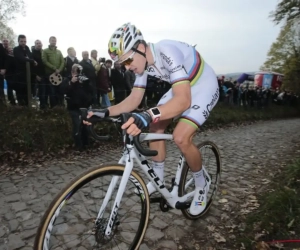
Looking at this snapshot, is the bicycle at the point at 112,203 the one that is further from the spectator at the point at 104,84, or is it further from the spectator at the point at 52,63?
the spectator at the point at 104,84

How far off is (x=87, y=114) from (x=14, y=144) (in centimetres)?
508

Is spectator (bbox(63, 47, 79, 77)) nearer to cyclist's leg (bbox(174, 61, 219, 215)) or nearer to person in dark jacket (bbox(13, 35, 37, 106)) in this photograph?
person in dark jacket (bbox(13, 35, 37, 106))

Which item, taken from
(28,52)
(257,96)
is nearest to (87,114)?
(28,52)

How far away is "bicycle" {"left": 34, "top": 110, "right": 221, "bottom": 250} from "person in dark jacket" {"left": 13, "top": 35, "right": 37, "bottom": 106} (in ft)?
20.4

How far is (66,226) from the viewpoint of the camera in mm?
3107

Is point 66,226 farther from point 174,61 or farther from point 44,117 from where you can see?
point 44,117

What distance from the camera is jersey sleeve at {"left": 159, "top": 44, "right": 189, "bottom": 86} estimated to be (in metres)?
2.52

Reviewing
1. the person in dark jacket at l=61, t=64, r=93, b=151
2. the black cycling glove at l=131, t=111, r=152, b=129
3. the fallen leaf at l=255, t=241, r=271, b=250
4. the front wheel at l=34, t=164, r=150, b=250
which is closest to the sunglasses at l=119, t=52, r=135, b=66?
the black cycling glove at l=131, t=111, r=152, b=129

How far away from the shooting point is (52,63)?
28.5 feet

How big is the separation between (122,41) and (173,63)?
54cm

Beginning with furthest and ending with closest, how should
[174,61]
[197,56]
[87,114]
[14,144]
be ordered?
1. [14,144]
2. [197,56]
3. [174,61]
4. [87,114]

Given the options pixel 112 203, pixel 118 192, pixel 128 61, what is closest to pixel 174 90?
pixel 128 61

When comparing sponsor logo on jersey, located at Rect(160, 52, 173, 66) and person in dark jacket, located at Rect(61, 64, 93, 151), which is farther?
person in dark jacket, located at Rect(61, 64, 93, 151)

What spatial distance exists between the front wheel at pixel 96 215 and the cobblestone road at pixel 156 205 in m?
0.43
